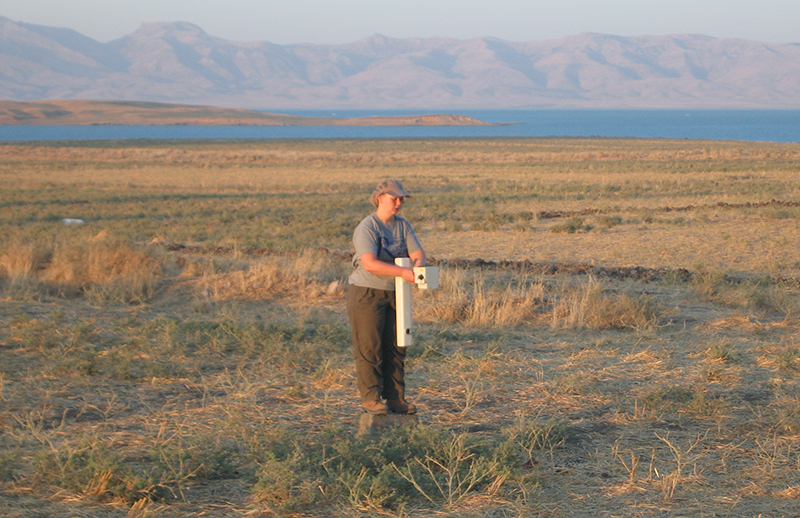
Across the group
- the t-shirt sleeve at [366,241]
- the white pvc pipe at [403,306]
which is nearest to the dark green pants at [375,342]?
the white pvc pipe at [403,306]

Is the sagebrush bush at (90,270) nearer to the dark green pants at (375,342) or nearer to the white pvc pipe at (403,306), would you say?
the dark green pants at (375,342)

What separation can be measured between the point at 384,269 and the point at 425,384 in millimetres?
1908

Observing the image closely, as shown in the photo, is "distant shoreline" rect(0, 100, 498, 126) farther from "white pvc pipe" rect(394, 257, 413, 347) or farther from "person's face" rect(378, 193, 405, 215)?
"white pvc pipe" rect(394, 257, 413, 347)

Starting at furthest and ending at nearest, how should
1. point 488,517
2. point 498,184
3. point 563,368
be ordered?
point 498,184 < point 563,368 < point 488,517

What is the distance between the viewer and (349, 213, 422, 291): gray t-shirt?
5320 millimetres

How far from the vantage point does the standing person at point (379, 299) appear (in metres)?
5.35

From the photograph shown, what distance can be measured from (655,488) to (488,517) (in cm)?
107

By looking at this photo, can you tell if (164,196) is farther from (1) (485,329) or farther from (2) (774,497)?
(2) (774,497)

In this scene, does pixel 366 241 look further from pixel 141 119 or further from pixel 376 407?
pixel 141 119

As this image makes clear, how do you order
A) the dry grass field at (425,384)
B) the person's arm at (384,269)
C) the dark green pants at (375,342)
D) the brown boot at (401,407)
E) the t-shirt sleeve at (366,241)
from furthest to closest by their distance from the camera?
the brown boot at (401,407), the dark green pants at (375,342), the t-shirt sleeve at (366,241), the person's arm at (384,269), the dry grass field at (425,384)

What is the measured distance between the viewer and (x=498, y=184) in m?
35.4

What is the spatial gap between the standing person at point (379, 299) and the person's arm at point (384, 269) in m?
0.04

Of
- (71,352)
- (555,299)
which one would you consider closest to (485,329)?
(555,299)

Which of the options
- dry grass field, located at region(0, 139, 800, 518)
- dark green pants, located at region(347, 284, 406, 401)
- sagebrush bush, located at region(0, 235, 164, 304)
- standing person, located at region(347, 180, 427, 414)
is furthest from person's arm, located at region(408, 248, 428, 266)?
sagebrush bush, located at region(0, 235, 164, 304)
